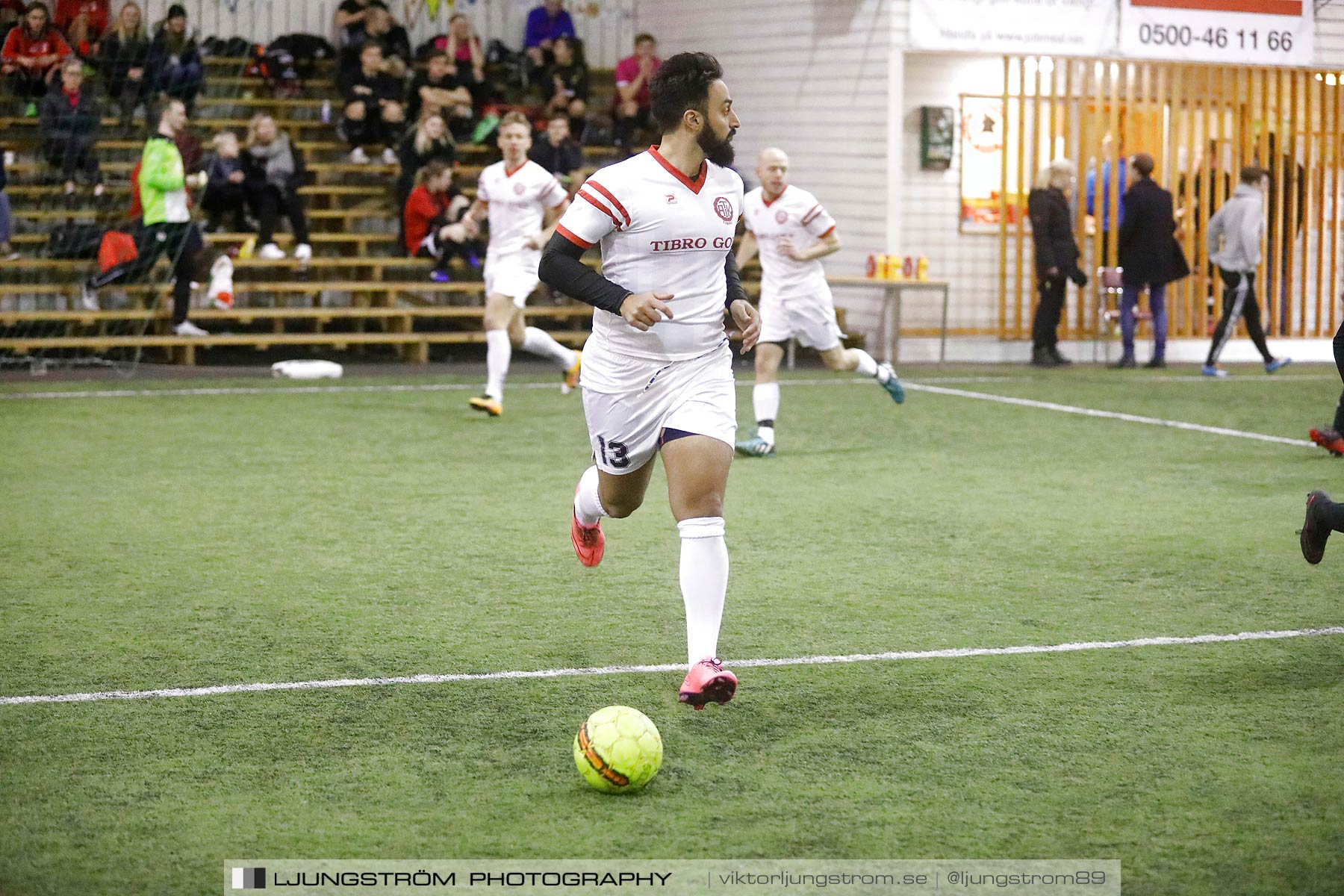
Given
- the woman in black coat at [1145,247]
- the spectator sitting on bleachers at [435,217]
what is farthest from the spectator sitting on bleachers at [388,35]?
the woman in black coat at [1145,247]

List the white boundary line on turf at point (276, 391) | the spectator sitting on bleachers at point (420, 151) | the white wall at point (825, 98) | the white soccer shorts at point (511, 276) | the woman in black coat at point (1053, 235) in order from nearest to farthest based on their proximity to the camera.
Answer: the white soccer shorts at point (511, 276), the white boundary line on turf at point (276, 391), the woman in black coat at point (1053, 235), the spectator sitting on bleachers at point (420, 151), the white wall at point (825, 98)

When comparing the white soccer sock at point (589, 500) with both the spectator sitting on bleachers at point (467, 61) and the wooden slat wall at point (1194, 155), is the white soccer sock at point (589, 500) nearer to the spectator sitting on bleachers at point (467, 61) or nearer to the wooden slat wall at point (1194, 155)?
the wooden slat wall at point (1194, 155)

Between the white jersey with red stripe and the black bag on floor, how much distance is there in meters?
8.61

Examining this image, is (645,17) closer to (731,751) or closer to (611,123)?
(611,123)

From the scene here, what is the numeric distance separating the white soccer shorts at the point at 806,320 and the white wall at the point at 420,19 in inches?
481

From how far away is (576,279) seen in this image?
5.20 metres

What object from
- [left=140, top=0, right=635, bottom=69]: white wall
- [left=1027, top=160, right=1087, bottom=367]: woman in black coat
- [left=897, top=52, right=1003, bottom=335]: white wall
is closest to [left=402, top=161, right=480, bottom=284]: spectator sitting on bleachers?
[left=140, top=0, right=635, bottom=69]: white wall

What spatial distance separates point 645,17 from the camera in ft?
76.9

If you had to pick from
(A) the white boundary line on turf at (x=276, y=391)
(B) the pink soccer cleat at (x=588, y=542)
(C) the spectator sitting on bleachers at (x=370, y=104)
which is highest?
(C) the spectator sitting on bleachers at (x=370, y=104)

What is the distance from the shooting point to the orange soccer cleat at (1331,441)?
11.2 meters

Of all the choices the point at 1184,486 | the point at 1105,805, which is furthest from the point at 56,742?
the point at 1184,486

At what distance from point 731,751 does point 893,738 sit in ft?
1.66

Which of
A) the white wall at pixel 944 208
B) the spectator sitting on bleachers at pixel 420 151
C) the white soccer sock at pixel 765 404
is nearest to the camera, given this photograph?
the white soccer sock at pixel 765 404

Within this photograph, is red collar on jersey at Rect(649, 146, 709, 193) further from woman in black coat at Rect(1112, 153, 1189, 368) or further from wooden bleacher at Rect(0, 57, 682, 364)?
woman in black coat at Rect(1112, 153, 1189, 368)
